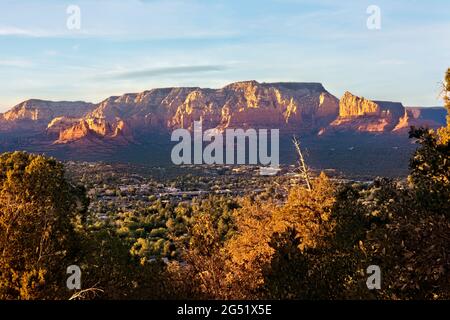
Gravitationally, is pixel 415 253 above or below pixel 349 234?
above

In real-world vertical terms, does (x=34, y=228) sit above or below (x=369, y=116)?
below

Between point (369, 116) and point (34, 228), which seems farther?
point (369, 116)

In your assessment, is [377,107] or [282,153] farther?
[377,107]

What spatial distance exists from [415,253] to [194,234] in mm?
11098

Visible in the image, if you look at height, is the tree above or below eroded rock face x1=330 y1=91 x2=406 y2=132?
below

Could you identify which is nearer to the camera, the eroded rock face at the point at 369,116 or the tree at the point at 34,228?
the tree at the point at 34,228

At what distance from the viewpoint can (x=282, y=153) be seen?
11888cm

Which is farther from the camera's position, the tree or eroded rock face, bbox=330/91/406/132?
eroded rock face, bbox=330/91/406/132

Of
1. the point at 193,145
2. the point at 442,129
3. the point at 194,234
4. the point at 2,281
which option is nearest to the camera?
the point at 2,281

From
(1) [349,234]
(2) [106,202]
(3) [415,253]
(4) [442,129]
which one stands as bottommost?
(2) [106,202]

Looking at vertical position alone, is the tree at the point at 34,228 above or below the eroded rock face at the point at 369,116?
below

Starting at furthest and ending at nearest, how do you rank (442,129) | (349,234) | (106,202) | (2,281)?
(106,202) → (349,234) → (442,129) → (2,281)
